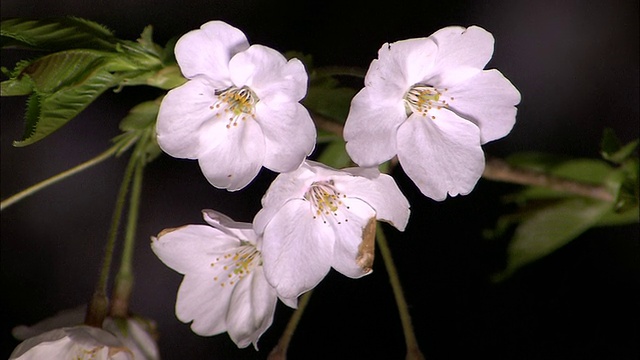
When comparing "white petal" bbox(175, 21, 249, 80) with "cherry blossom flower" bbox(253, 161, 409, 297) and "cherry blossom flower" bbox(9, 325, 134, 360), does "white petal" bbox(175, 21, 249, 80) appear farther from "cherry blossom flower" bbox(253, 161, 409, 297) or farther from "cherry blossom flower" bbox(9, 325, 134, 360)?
"cherry blossom flower" bbox(9, 325, 134, 360)

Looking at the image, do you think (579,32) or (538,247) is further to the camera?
(579,32)

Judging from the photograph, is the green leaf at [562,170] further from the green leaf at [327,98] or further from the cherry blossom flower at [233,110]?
the cherry blossom flower at [233,110]

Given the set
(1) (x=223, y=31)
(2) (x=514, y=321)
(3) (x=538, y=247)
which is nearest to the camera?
(1) (x=223, y=31)

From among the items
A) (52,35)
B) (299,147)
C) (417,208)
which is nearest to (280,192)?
(299,147)

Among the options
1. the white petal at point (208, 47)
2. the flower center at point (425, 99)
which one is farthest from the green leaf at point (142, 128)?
the flower center at point (425, 99)

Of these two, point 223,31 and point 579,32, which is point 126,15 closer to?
point 223,31

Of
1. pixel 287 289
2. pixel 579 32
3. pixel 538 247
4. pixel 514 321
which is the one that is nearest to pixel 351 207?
pixel 287 289
